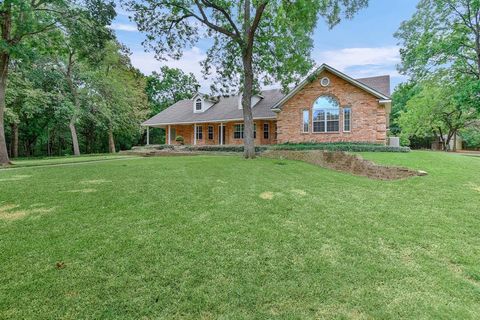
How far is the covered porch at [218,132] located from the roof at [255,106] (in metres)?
0.73

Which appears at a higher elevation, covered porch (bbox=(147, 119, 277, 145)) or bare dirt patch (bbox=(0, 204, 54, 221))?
covered porch (bbox=(147, 119, 277, 145))

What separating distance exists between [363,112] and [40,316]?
18.7 m

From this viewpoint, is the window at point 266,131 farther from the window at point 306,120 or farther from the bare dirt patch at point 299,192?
the bare dirt patch at point 299,192

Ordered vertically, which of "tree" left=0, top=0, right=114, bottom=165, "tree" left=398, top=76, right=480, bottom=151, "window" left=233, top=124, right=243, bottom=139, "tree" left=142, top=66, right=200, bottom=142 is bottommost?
"window" left=233, top=124, right=243, bottom=139

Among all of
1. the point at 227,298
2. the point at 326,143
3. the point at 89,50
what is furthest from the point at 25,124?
the point at 227,298

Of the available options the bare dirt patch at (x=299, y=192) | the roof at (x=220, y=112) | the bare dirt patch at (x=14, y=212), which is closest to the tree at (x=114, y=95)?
the roof at (x=220, y=112)

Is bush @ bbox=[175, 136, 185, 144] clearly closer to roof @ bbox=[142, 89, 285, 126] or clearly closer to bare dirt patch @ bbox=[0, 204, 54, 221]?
roof @ bbox=[142, 89, 285, 126]

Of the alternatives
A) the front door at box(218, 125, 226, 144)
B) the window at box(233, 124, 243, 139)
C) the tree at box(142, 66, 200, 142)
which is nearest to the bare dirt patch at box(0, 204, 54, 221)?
the window at box(233, 124, 243, 139)

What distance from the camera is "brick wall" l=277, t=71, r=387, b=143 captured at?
17516 millimetres

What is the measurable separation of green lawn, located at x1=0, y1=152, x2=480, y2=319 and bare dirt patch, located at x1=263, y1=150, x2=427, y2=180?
2.88m

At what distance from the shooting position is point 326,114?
18750 millimetres

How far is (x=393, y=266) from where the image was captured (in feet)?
11.7

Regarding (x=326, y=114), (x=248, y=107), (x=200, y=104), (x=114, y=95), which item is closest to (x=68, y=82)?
(x=114, y=95)

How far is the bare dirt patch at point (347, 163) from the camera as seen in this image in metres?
9.74
